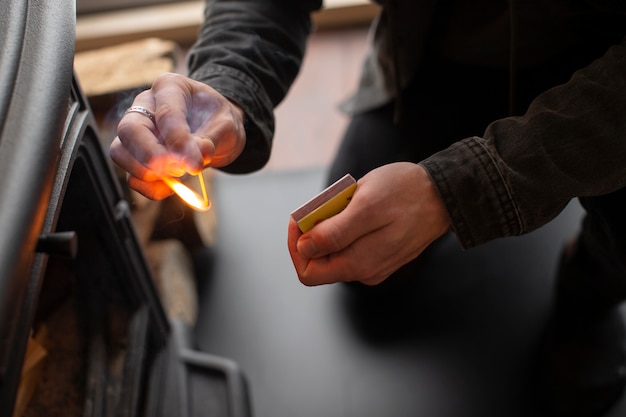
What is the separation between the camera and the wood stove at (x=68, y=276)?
1.38 ft

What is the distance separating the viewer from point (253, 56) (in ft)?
2.22

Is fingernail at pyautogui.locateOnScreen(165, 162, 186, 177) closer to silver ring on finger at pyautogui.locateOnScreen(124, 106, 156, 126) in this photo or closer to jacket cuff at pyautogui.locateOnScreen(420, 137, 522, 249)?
silver ring on finger at pyautogui.locateOnScreen(124, 106, 156, 126)

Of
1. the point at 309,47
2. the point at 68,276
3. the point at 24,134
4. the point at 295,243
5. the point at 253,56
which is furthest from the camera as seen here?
the point at 309,47

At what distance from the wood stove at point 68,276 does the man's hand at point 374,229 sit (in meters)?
0.19

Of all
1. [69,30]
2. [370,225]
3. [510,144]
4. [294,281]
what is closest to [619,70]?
[510,144]

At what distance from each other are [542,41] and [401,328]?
596mm

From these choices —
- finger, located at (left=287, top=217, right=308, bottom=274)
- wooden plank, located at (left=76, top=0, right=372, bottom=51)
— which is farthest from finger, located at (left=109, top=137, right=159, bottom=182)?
wooden plank, located at (left=76, top=0, right=372, bottom=51)

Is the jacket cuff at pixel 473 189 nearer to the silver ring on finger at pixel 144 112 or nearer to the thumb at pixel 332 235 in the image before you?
the thumb at pixel 332 235

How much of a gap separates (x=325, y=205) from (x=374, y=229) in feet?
0.15

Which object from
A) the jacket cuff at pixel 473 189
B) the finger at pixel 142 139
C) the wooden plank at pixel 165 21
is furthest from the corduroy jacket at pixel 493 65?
the wooden plank at pixel 165 21

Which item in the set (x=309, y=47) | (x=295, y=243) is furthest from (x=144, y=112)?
(x=309, y=47)

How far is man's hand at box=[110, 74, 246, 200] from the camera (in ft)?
1.64

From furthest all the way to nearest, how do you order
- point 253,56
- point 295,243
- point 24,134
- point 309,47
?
1. point 309,47
2. point 253,56
3. point 295,243
4. point 24,134

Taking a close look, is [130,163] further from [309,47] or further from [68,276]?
[309,47]
